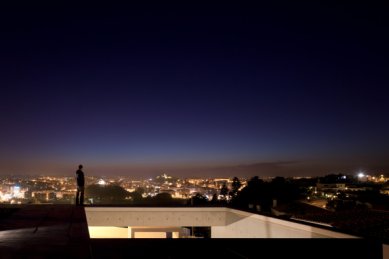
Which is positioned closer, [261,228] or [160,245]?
[160,245]

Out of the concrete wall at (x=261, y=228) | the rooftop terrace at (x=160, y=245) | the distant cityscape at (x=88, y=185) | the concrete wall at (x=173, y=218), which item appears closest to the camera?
the rooftop terrace at (x=160, y=245)

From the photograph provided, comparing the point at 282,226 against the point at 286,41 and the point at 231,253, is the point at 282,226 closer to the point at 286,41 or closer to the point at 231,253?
the point at 231,253

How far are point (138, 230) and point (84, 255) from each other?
471 inches

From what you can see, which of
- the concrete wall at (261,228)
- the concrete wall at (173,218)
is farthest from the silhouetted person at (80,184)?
the concrete wall at (261,228)

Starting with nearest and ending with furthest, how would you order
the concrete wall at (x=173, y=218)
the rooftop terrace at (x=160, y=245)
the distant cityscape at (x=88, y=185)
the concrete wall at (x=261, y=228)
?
the rooftop terrace at (x=160, y=245), the concrete wall at (x=261, y=228), the concrete wall at (x=173, y=218), the distant cityscape at (x=88, y=185)

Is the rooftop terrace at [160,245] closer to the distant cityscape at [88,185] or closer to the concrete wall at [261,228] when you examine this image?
the concrete wall at [261,228]

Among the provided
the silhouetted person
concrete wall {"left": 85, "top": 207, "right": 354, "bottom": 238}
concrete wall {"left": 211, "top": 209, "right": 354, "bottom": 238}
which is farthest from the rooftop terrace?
the silhouetted person

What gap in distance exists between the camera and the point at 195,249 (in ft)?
17.6

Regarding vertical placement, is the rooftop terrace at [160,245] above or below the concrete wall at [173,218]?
above

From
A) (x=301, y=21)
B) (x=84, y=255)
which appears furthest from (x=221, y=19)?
(x=84, y=255)

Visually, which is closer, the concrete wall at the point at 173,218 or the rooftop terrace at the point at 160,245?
the rooftop terrace at the point at 160,245

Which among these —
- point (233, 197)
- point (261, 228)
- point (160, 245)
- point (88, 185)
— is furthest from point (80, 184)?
point (233, 197)

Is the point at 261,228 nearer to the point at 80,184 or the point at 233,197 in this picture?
the point at 80,184

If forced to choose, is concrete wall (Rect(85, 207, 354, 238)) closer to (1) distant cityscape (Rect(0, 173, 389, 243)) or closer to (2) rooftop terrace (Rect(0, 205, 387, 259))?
(1) distant cityscape (Rect(0, 173, 389, 243))
